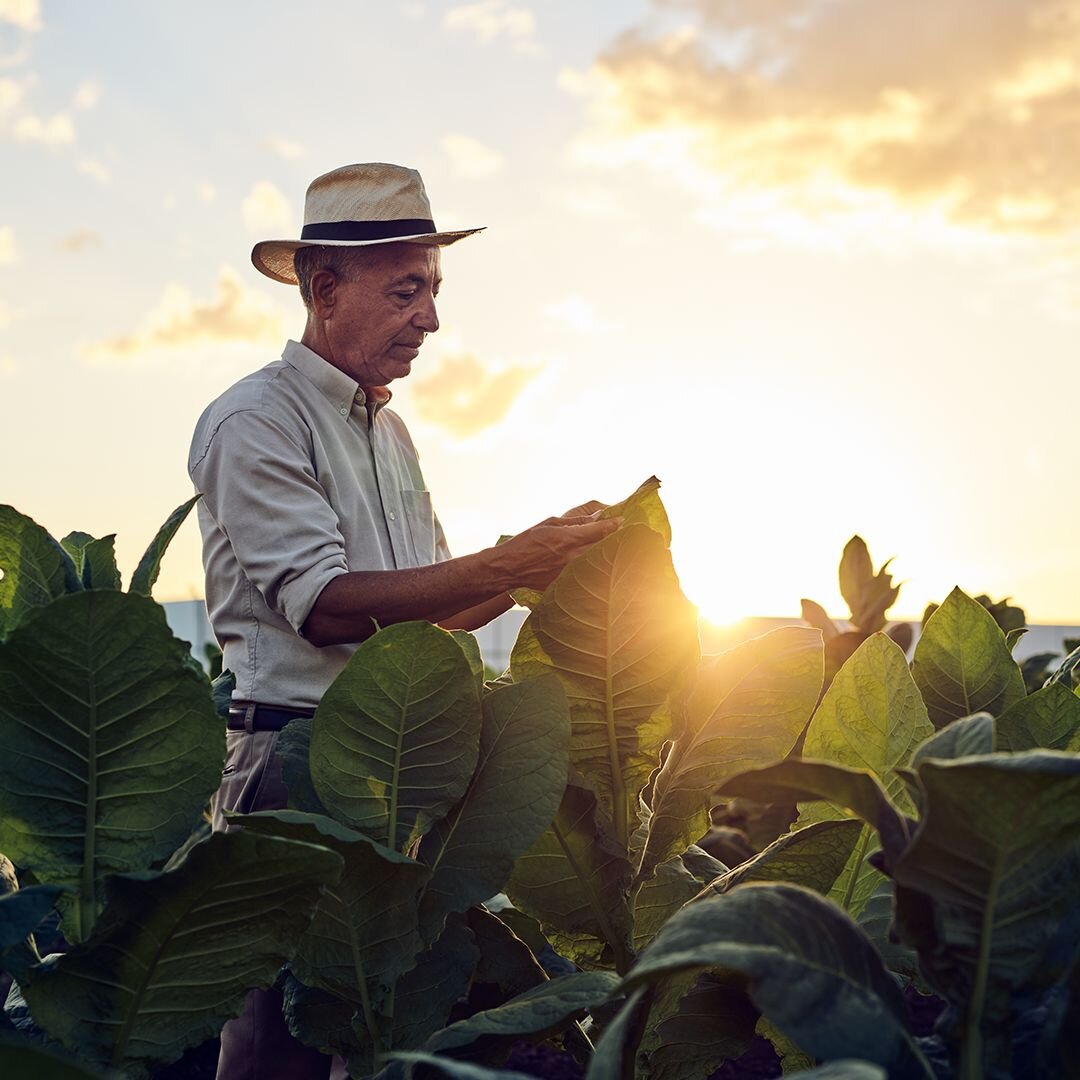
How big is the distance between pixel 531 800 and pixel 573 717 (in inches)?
4.7

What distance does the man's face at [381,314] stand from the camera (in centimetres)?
303

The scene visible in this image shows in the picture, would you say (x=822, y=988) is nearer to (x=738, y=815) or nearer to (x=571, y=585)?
(x=571, y=585)

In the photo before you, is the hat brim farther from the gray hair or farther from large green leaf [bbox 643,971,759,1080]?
large green leaf [bbox 643,971,759,1080]

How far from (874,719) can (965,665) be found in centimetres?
21

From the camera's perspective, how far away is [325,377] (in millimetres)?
2980

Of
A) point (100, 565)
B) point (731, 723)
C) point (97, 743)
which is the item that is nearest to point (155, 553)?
point (100, 565)

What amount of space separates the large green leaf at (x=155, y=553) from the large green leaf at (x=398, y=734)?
0.71ft

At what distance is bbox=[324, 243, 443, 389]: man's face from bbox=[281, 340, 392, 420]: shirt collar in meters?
0.06

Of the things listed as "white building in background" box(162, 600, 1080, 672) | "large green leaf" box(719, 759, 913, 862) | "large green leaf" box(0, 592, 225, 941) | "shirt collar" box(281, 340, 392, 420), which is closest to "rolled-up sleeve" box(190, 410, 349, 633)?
"shirt collar" box(281, 340, 392, 420)

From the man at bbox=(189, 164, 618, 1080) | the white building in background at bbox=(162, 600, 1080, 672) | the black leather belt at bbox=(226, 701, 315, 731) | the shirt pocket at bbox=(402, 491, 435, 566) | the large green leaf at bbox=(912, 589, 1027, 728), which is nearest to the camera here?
the large green leaf at bbox=(912, 589, 1027, 728)

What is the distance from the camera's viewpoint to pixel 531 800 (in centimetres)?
122

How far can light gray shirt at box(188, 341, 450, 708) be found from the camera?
2.37 m

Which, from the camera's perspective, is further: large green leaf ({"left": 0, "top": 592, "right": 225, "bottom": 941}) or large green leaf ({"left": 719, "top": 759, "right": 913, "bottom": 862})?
large green leaf ({"left": 0, "top": 592, "right": 225, "bottom": 941})

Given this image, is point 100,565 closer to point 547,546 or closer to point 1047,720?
point 547,546
